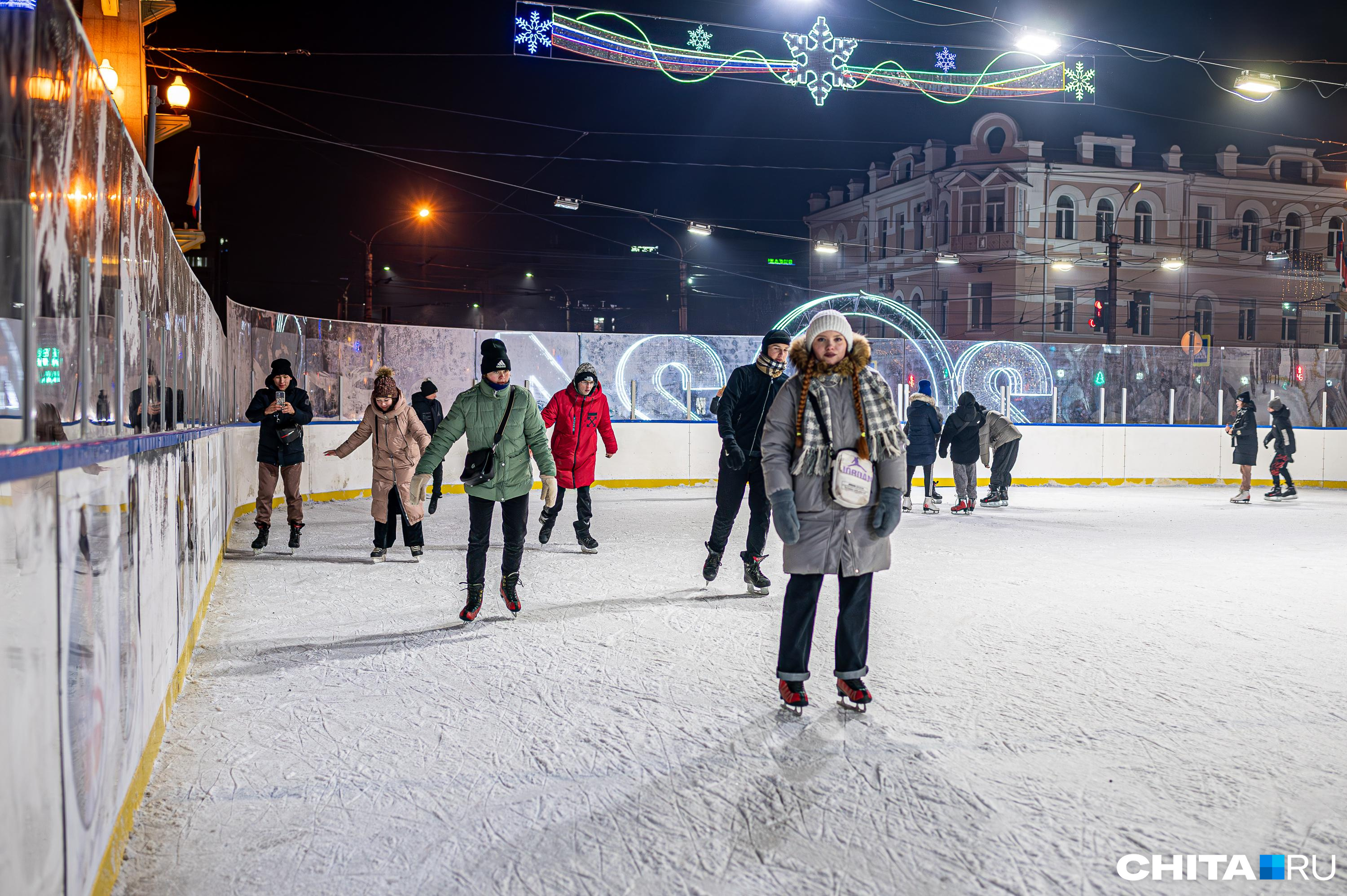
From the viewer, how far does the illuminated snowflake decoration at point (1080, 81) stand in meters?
14.7

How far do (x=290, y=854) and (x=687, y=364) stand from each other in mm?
15716

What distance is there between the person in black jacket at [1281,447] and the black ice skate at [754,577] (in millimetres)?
11620

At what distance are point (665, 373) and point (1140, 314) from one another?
3295 centimetres

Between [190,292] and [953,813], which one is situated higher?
[190,292]

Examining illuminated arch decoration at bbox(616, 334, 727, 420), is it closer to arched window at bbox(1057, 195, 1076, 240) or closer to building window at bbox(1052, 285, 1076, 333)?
building window at bbox(1052, 285, 1076, 333)

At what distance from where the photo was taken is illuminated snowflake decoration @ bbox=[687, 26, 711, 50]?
46.6 ft

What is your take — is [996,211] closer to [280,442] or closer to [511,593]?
[280,442]

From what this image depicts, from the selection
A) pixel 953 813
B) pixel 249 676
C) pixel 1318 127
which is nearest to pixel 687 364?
pixel 249 676

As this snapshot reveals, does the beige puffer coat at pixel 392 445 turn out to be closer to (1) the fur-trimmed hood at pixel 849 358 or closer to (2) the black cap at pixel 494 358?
(2) the black cap at pixel 494 358

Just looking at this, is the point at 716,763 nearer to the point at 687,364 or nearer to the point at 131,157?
the point at 131,157

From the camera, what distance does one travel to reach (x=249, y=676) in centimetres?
484

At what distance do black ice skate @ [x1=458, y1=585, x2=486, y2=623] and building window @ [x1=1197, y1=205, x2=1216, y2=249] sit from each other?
46390mm

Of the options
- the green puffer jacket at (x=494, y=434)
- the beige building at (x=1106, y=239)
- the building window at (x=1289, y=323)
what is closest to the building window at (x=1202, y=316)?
the beige building at (x=1106, y=239)

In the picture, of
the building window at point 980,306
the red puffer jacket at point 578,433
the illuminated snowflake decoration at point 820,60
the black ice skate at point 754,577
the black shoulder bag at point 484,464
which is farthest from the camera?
the building window at point 980,306
